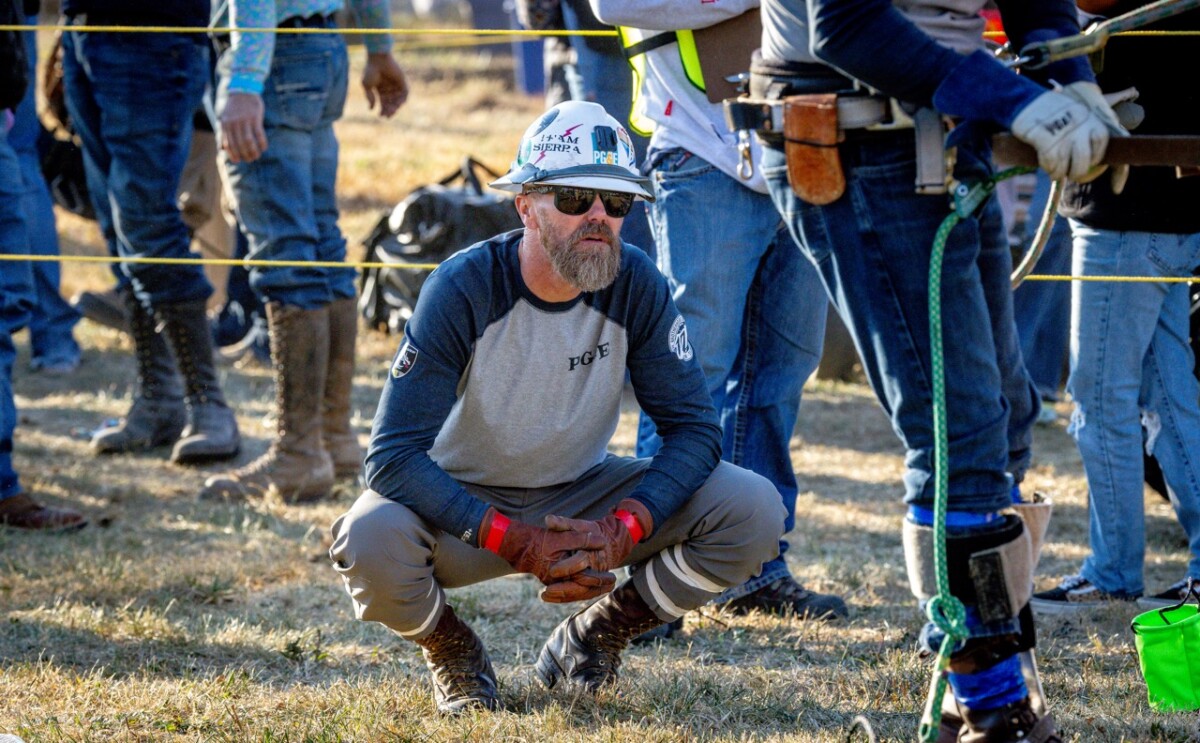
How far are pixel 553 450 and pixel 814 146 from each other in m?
1.05

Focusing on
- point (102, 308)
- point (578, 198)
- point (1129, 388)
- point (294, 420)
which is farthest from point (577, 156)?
point (102, 308)

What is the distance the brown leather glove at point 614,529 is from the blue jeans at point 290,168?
7.94 feet

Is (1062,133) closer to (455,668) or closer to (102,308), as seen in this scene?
(455,668)

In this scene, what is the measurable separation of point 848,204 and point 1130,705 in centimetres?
142

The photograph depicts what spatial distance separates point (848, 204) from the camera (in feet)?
8.39

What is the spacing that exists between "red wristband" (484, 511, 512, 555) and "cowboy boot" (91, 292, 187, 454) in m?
3.32

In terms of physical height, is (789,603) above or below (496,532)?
below

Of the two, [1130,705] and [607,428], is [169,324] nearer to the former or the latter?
[607,428]

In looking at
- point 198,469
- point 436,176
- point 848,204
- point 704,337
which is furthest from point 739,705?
point 436,176

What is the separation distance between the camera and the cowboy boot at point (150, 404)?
234 inches

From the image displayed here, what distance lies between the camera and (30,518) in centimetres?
486

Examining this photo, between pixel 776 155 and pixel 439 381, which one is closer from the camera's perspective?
pixel 776 155

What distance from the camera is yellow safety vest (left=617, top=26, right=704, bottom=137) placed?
3.63 meters

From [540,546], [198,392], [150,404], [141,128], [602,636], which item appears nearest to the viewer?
[540,546]
